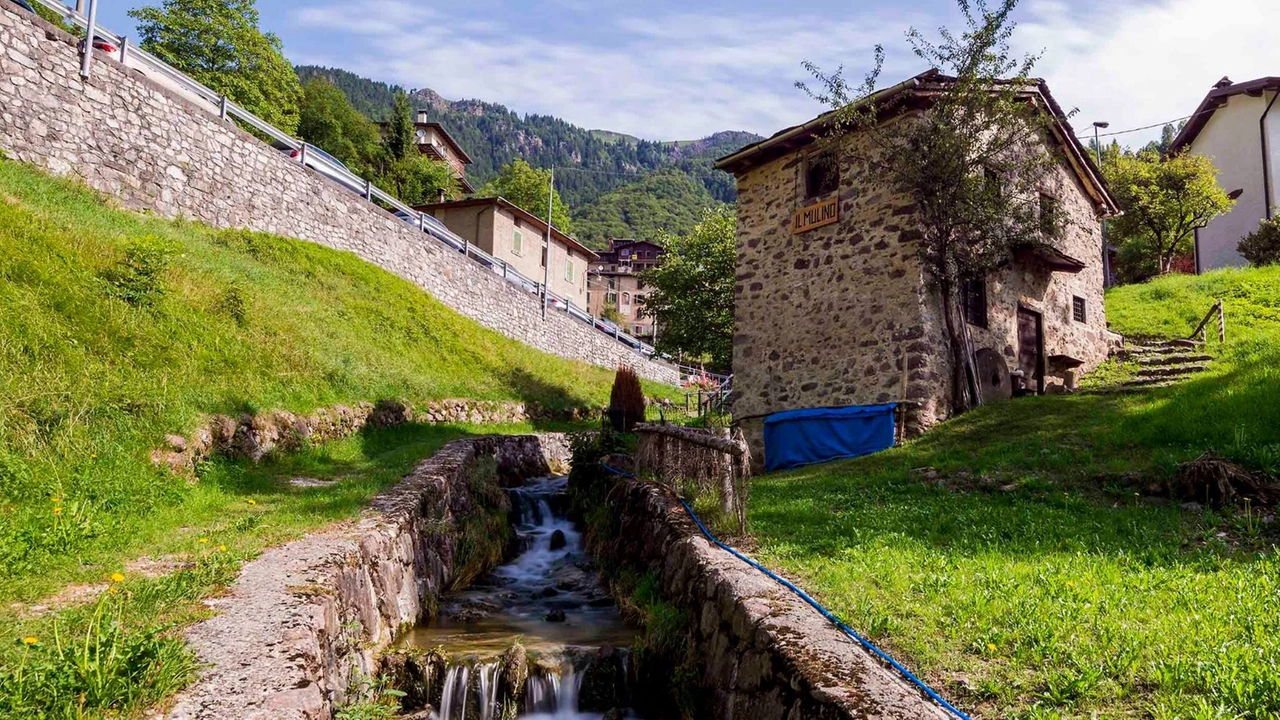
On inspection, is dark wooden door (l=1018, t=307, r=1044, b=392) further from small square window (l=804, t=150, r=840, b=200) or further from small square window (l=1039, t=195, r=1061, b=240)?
small square window (l=804, t=150, r=840, b=200)

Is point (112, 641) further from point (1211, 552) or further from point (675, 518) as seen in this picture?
point (1211, 552)

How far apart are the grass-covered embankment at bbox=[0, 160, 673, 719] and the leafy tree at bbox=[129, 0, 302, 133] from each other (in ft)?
73.9

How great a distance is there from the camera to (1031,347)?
1652 cm

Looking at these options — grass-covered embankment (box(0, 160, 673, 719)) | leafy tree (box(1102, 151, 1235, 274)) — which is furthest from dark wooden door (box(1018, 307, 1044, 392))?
leafy tree (box(1102, 151, 1235, 274))

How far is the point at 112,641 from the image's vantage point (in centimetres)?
334

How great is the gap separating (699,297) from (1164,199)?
18793 millimetres

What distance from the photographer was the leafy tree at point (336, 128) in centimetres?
4688

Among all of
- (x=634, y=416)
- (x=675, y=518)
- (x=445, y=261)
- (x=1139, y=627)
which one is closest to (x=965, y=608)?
(x=1139, y=627)

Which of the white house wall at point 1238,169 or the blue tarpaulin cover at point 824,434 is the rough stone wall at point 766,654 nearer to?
the blue tarpaulin cover at point 824,434

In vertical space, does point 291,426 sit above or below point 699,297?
below

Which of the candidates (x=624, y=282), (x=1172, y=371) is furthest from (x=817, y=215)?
(x=624, y=282)

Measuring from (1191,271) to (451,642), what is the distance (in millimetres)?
37885

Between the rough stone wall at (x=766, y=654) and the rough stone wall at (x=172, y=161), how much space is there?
14494 mm

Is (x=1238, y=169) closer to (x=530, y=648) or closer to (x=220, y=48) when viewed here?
(x=530, y=648)
